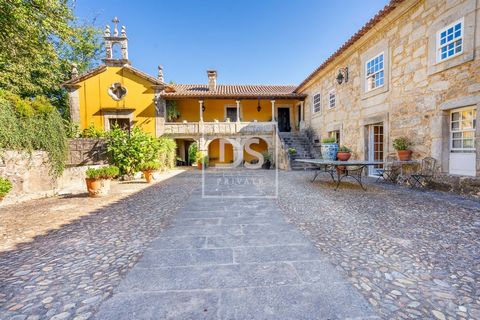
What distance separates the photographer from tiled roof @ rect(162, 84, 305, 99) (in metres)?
15.3

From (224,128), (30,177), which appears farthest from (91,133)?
(30,177)

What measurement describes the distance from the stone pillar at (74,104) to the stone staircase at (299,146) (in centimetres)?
1354

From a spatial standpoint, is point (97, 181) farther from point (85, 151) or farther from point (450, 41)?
point (450, 41)

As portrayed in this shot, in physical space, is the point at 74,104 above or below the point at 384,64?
above

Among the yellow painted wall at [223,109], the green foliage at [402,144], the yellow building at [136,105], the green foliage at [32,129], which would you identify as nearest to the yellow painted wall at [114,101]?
the yellow building at [136,105]

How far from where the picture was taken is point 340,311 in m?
1.69

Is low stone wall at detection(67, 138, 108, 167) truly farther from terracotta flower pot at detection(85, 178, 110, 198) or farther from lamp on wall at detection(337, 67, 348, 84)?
lamp on wall at detection(337, 67, 348, 84)

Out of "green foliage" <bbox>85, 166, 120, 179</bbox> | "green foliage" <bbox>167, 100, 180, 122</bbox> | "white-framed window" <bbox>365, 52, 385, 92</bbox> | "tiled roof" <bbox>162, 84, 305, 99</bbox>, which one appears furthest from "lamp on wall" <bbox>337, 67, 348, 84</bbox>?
"green foliage" <bbox>167, 100, 180, 122</bbox>

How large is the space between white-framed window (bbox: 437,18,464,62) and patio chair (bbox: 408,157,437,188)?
2.76 metres

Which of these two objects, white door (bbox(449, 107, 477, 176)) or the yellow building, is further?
the yellow building

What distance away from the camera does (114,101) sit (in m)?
15.0

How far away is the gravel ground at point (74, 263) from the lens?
1.82 metres

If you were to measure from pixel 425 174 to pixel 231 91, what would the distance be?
14196mm

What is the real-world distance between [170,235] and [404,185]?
7359 millimetres
